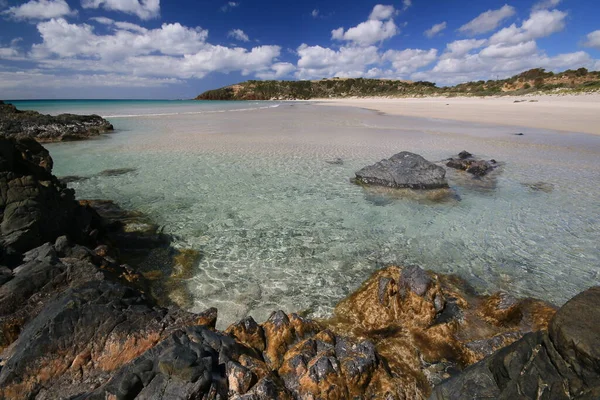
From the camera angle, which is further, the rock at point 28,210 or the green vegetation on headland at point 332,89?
the green vegetation on headland at point 332,89

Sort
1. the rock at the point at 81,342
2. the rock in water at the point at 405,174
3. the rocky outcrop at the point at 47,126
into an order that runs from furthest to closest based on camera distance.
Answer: the rocky outcrop at the point at 47,126
the rock in water at the point at 405,174
the rock at the point at 81,342

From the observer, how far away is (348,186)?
1184cm

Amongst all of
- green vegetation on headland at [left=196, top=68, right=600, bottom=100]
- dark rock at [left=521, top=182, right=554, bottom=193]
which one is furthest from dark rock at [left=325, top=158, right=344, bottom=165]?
green vegetation on headland at [left=196, top=68, right=600, bottom=100]

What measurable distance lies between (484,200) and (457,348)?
7.47 m

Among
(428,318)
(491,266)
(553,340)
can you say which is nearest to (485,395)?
(553,340)

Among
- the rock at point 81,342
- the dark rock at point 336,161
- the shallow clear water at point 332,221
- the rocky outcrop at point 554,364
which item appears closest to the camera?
the rocky outcrop at point 554,364

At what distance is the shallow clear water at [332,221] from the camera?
6219 millimetres

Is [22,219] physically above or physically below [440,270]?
above

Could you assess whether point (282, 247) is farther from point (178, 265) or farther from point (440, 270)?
point (440, 270)

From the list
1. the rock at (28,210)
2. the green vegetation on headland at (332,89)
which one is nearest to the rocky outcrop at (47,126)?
the rock at (28,210)

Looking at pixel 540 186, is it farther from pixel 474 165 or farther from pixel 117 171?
pixel 117 171

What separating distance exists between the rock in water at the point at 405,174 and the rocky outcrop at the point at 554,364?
901cm

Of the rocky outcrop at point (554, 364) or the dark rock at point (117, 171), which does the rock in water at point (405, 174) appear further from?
the dark rock at point (117, 171)

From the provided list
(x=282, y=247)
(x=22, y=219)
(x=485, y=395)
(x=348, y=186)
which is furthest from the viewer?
(x=348, y=186)
